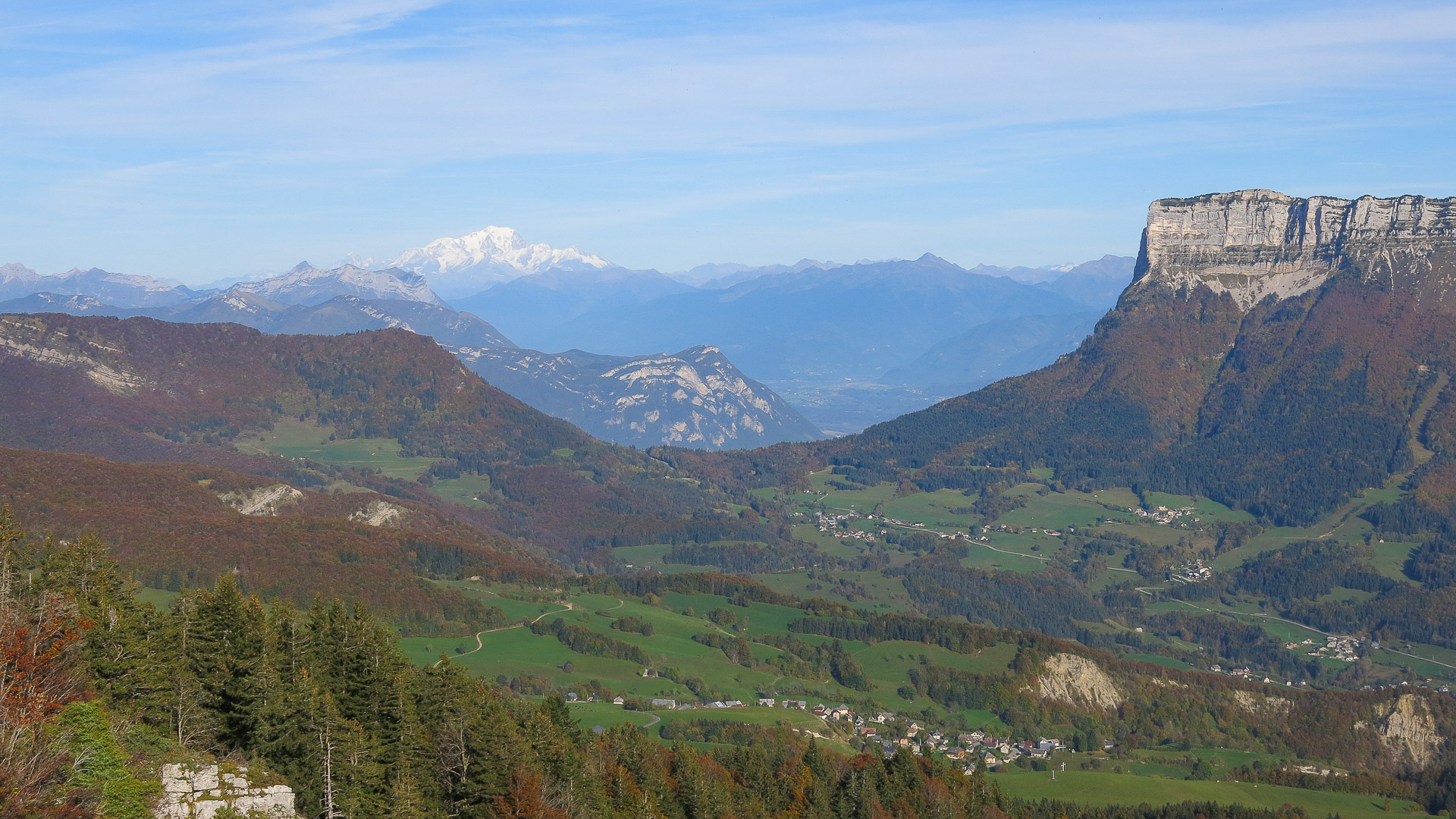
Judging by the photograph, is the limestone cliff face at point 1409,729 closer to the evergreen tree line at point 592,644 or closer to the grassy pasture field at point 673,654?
the grassy pasture field at point 673,654

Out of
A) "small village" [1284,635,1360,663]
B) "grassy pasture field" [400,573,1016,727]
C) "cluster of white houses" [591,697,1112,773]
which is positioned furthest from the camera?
"small village" [1284,635,1360,663]

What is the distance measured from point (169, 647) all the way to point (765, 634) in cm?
9302

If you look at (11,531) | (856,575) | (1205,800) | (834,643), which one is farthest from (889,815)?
(856,575)

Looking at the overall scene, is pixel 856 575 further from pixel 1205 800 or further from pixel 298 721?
pixel 298 721

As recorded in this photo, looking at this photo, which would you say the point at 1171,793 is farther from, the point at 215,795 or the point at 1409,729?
the point at 215,795

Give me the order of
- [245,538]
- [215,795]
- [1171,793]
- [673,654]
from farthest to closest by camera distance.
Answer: [245,538]
[673,654]
[1171,793]
[215,795]

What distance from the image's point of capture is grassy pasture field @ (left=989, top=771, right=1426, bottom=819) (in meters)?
91.2

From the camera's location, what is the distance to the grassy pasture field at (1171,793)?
299 feet

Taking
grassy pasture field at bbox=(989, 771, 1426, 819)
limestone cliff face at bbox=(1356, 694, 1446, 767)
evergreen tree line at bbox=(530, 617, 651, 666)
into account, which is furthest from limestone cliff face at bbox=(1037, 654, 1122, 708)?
evergreen tree line at bbox=(530, 617, 651, 666)

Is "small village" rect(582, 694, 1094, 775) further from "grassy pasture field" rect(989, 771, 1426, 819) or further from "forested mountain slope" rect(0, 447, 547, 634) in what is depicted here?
"forested mountain slope" rect(0, 447, 547, 634)

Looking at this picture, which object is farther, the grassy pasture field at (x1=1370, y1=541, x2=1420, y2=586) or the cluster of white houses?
the grassy pasture field at (x1=1370, y1=541, x2=1420, y2=586)

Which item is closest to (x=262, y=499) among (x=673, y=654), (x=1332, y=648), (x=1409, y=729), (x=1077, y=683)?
(x=673, y=654)

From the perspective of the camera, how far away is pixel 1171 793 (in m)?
92.2

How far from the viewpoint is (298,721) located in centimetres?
4456
